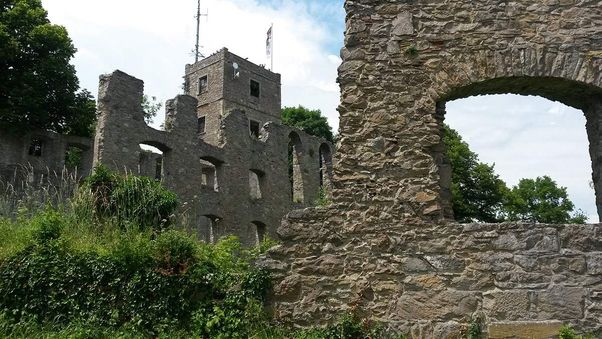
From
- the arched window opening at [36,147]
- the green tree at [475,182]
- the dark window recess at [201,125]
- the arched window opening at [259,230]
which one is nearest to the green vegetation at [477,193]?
the green tree at [475,182]

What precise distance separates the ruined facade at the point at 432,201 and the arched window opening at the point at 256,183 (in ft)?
58.8

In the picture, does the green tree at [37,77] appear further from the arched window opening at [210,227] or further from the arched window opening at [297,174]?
the arched window opening at [297,174]

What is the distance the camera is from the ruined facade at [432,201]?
5449 millimetres

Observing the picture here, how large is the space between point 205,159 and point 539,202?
2264 cm

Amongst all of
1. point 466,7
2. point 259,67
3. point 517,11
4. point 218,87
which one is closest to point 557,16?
point 517,11

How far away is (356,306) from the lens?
18.6 feet

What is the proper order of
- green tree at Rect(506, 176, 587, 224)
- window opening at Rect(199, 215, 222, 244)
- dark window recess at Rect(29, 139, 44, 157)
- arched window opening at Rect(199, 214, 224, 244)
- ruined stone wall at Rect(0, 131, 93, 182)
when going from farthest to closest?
green tree at Rect(506, 176, 587, 224)
window opening at Rect(199, 215, 222, 244)
arched window opening at Rect(199, 214, 224, 244)
dark window recess at Rect(29, 139, 44, 157)
ruined stone wall at Rect(0, 131, 93, 182)

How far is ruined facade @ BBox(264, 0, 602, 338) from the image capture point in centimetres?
545

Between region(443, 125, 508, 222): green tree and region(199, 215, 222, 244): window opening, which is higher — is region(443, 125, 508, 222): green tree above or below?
above

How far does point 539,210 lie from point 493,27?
101ft

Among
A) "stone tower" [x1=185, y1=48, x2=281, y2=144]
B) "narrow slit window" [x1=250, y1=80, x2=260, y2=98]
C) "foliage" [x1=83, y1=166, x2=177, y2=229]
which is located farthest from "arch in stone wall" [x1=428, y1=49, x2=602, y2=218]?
"narrow slit window" [x1=250, y1=80, x2=260, y2=98]

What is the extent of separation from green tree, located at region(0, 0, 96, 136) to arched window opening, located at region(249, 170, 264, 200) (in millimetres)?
7322

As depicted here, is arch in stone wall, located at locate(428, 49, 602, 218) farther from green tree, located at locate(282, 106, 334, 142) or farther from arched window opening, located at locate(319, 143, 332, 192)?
green tree, located at locate(282, 106, 334, 142)

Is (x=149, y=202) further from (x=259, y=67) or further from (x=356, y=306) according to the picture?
(x=259, y=67)
